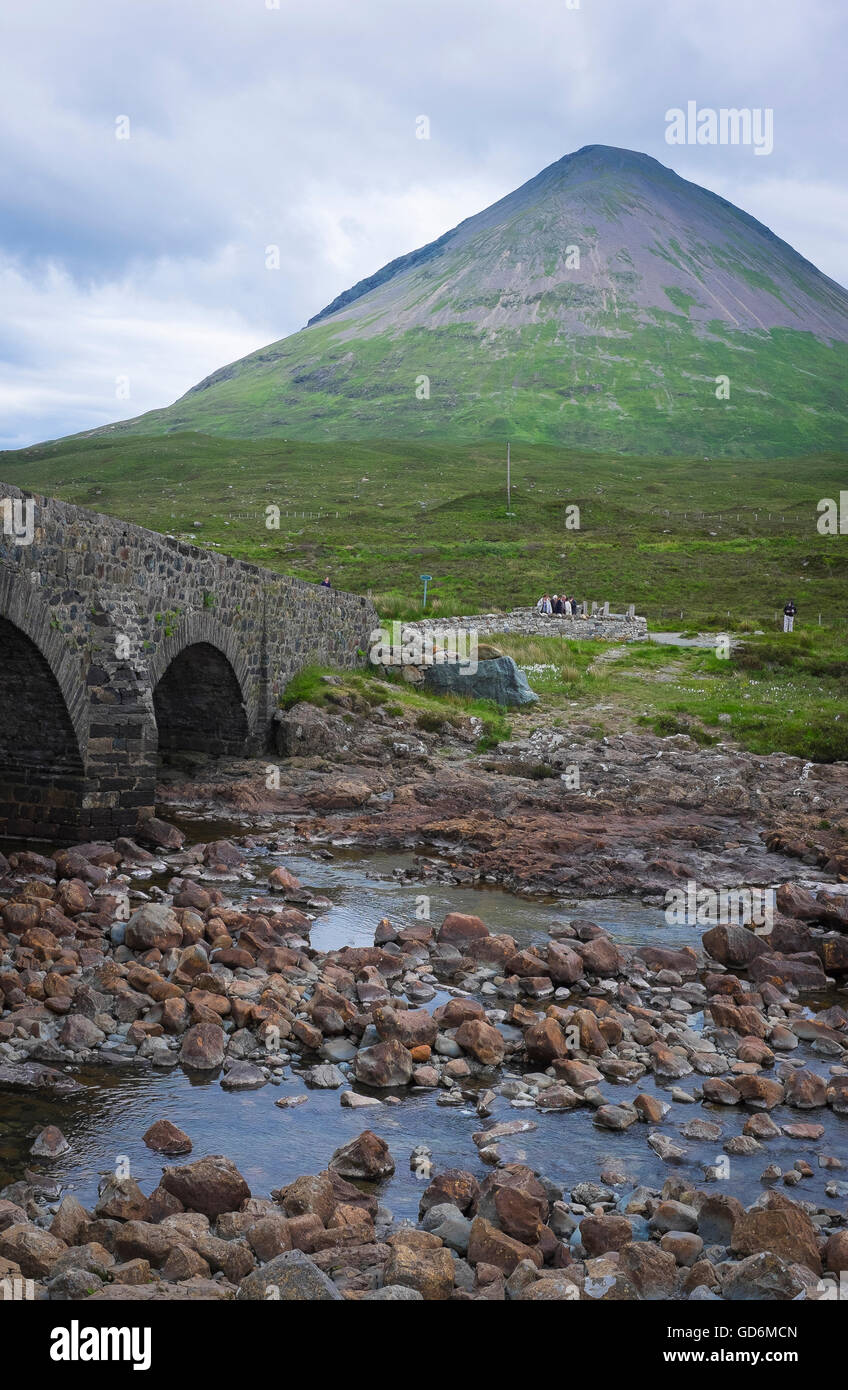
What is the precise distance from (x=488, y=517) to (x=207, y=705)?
5810 cm

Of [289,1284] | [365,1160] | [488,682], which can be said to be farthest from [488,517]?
[289,1284]

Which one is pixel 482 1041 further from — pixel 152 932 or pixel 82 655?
pixel 82 655

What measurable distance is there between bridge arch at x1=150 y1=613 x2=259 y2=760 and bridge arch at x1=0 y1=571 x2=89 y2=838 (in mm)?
5815

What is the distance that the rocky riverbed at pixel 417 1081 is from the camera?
545cm

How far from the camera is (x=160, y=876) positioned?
13.5 metres

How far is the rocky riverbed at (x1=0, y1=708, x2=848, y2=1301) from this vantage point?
214 inches

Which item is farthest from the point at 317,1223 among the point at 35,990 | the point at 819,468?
the point at 819,468

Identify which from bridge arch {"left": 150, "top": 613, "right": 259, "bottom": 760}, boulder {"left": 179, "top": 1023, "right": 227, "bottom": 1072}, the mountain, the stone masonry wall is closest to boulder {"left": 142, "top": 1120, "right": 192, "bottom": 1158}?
boulder {"left": 179, "top": 1023, "right": 227, "bottom": 1072}

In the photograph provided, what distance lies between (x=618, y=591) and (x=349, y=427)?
376 ft

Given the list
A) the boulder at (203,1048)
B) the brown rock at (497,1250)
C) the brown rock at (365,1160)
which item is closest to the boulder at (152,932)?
the boulder at (203,1048)

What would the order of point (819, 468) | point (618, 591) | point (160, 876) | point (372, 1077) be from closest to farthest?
point (372, 1077) < point (160, 876) < point (618, 591) < point (819, 468)

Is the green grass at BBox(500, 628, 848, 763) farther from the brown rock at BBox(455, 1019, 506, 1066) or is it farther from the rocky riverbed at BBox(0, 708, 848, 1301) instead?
the brown rock at BBox(455, 1019, 506, 1066)

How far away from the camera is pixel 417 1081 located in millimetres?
8031
